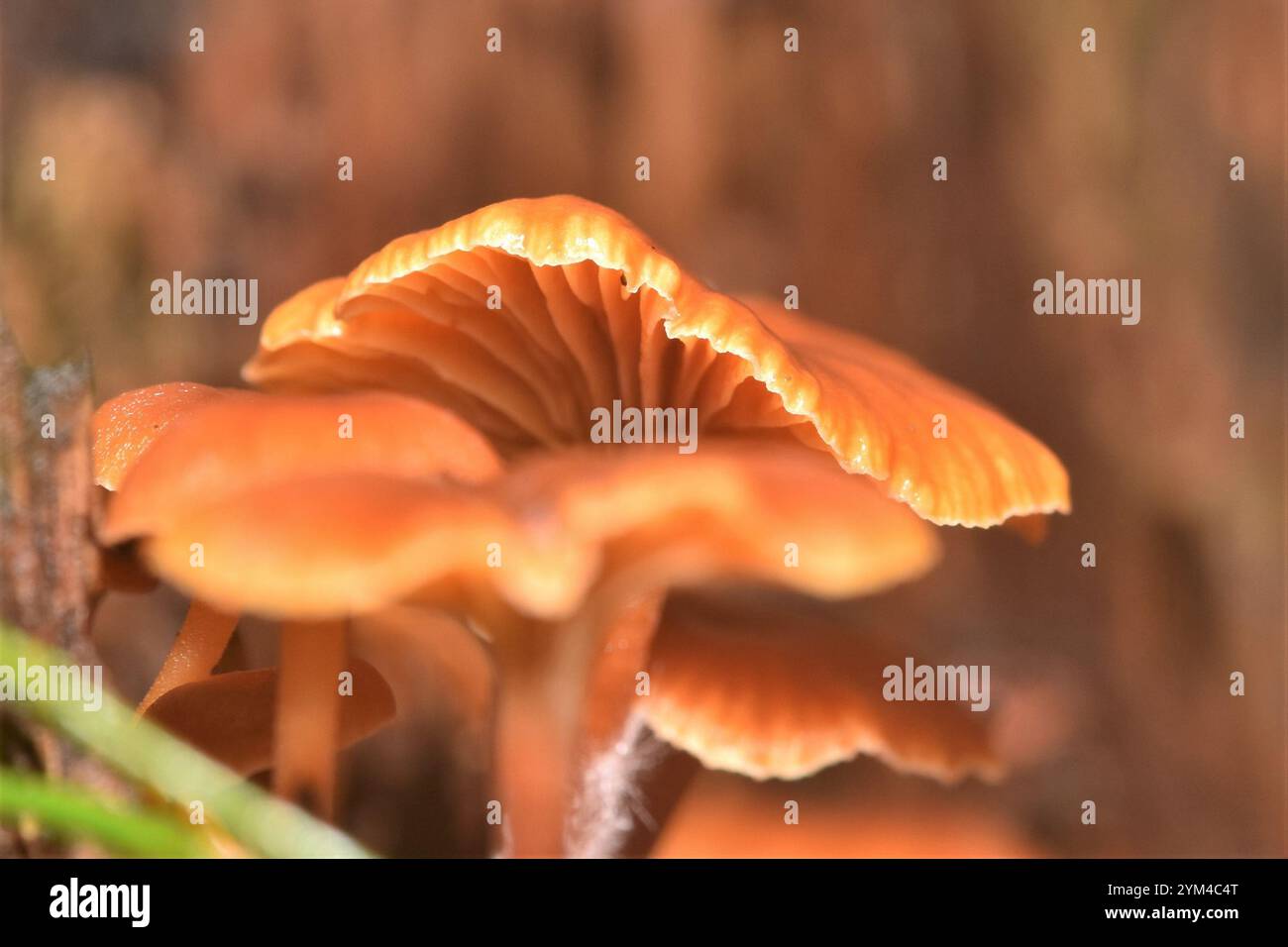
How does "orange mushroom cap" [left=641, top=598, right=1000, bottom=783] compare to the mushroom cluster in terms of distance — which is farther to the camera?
"orange mushroom cap" [left=641, top=598, right=1000, bottom=783]

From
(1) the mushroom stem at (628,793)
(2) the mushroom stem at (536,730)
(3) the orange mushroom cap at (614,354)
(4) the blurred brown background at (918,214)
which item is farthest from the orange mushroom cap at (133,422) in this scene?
(4) the blurred brown background at (918,214)

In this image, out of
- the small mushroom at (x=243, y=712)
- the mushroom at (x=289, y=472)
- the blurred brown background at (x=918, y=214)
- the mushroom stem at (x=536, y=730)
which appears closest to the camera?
the mushroom at (x=289, y=472)

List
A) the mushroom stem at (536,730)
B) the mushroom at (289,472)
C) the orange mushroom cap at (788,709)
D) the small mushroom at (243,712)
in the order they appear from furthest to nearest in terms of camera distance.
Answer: the orange mushroom cap at (788,709) → the small mushroom at (243,712) → the mushroom stem at (536,730) → the mushroom at (289,472)

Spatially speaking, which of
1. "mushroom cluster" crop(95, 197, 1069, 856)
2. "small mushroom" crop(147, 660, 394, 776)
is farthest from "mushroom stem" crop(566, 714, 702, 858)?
"small mushroom" crop(147, 660, 394, 776)

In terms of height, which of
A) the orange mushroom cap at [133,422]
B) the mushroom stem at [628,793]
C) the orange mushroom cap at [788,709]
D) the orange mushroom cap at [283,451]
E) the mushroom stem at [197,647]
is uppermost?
the orange mushroom cap at [133,422]

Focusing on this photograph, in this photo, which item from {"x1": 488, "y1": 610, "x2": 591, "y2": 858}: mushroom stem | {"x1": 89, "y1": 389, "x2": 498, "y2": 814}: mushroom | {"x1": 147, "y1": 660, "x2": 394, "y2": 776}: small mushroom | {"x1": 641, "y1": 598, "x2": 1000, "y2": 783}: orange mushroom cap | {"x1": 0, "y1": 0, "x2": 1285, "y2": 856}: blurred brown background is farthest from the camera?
{"x1": 0, "y1": 0, "x2": 1285, "y2": 856}: blurred brown background

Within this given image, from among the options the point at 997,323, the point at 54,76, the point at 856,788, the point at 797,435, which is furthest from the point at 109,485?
the point at 997,323

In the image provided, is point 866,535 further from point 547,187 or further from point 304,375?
point 547,187

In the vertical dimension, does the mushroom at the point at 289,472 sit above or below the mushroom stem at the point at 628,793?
above

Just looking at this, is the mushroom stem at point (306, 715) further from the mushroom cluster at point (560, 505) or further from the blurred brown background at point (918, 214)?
the blurred brown background at point (918, 214)

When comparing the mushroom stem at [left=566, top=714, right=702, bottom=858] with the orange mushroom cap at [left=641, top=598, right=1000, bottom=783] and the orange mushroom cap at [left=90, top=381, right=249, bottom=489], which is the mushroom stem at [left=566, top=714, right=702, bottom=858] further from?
the orange mushroom cap at [left=90, top=381, right=249, bottom=489]
